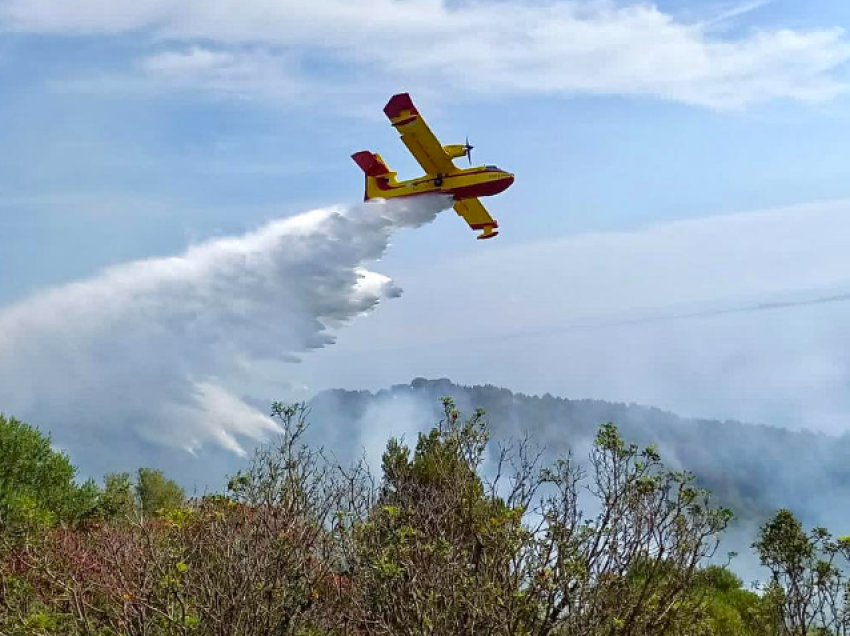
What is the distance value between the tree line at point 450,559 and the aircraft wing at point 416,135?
62.4ft

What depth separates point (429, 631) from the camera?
8930 millimetres

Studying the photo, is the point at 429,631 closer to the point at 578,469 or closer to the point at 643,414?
the point at 578,469

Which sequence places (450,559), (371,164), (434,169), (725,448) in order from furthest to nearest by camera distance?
(725,448), (371,164), (434,169), (450,559)

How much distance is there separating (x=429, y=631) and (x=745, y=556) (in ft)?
344

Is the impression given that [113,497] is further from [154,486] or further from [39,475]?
[154,486]

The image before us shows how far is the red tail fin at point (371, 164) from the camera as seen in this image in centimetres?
3584

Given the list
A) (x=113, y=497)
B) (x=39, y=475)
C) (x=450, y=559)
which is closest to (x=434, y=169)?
(x=113, y=497)

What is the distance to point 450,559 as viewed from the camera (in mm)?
9992

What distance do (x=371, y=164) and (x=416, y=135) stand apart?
17.6 feet

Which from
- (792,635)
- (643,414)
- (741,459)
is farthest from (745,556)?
(792,635)

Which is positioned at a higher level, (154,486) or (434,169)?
(434,169)

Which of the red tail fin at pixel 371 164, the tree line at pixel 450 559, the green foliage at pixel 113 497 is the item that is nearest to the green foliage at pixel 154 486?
the green foliage at pixel 113 497

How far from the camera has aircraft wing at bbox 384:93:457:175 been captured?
30.5m

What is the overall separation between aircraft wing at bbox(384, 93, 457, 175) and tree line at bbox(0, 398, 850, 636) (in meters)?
19.0
